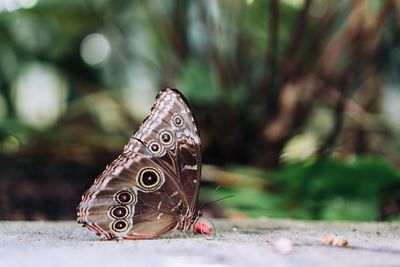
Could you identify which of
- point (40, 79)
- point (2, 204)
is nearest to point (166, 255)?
point (2, 204)

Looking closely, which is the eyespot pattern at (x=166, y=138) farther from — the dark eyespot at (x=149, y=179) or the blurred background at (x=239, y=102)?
the blurred background at (x=239, y=102)

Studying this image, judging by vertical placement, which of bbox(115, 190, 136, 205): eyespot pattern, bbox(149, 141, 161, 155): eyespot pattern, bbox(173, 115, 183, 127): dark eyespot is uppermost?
bbox(173, 115, 183, 127): dark eyespot

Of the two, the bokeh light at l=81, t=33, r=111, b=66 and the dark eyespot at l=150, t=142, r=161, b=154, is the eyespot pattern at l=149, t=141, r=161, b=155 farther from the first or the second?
the bokeh light at l=81, t=33, r=111, b=66

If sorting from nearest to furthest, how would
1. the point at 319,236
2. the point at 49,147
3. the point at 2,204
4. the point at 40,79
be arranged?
the point at 319,236 < the point at 2,204 < the point at 49,147 < the point at 40,79

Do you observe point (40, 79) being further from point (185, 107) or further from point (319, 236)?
point (319, 236)

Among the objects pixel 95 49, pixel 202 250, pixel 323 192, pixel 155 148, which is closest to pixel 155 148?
pixel 155 148

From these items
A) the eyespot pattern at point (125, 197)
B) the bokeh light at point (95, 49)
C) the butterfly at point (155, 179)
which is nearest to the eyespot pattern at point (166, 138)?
the butterfly at point (155, 179)

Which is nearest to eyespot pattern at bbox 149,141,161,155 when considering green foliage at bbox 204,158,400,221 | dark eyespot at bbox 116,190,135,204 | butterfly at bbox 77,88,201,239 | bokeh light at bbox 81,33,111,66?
butterfly at bbox 77,88,201,239
